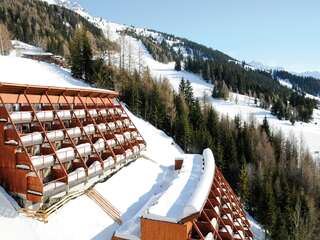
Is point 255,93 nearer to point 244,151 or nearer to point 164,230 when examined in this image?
point 244,151

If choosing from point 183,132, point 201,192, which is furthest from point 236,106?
point 201,192

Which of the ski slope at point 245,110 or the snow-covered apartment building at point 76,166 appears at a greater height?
the snow-covered apartment building at point 76,166

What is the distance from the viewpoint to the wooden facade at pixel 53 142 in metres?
23.2

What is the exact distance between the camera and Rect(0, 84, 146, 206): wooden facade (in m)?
23.2

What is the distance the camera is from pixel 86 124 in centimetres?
3628

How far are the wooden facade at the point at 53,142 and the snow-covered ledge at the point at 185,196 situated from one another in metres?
6.95

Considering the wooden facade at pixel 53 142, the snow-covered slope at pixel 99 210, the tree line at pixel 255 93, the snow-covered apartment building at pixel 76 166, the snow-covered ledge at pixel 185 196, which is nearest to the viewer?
the snow-covered slope at pixel 99 210

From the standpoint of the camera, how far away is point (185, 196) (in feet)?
82.7

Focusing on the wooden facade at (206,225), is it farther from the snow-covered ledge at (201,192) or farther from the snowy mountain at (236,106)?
the snowy mountain at (236,106)

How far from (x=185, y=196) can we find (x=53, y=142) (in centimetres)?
1123

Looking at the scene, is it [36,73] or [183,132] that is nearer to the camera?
[36,73]

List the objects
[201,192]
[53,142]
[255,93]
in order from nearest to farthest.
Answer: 1. [201,192]
2. [53,142]
3. [255,93]

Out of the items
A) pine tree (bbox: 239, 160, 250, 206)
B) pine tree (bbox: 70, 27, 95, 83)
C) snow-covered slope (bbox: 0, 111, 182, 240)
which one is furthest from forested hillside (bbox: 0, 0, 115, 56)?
snow-covered slope (bbox: 0, 111, 182, 240)

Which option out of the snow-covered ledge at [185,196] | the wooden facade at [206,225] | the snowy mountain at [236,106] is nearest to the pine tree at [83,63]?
the snowy mountain at [236,106]
